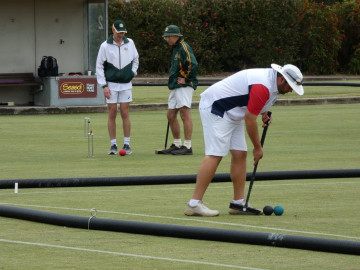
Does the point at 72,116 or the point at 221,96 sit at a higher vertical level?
the point at 221,96

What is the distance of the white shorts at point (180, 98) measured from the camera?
45.4 feet

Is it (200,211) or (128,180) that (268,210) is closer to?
(200,211)

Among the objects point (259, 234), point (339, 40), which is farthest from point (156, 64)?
point (259, 234)

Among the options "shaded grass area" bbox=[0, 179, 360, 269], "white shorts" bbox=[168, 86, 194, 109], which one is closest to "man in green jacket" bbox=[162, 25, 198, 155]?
"white shorts" bbox=[168, 86, 194, 109]

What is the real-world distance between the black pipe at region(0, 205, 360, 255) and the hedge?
82.9ft

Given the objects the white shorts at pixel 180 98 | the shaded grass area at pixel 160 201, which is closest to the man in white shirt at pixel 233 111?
the shaded grass area at pixel 160 201

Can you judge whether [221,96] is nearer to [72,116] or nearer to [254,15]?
[72,116]

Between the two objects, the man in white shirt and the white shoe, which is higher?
the man in white shirt

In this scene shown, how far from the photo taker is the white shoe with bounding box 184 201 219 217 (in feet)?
28.1

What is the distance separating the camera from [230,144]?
346 inches

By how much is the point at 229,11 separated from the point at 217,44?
4.16 ft

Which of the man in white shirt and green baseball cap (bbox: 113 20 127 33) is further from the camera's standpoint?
green baseball cap (bbox: 113 20 127 33)

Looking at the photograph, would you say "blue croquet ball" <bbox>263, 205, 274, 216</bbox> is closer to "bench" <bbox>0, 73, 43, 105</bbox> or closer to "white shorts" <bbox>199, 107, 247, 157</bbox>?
"white shorts" <bbox>199, 107, 247, 157</bbox>

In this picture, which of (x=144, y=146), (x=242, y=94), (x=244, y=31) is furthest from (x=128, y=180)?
(x=244, y=31)
